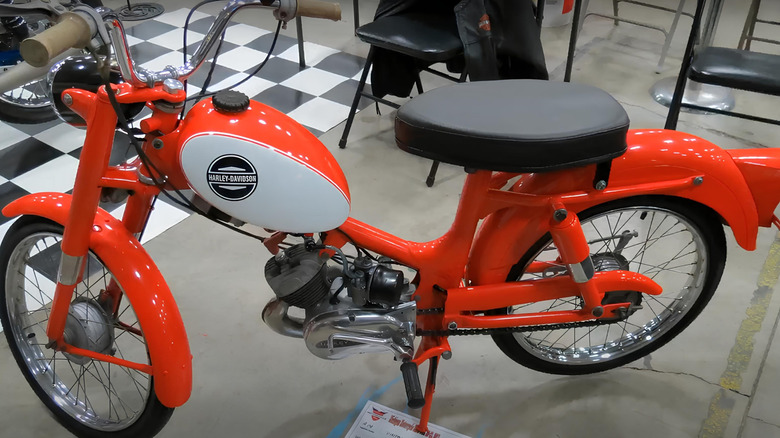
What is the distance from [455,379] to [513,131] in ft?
2.95

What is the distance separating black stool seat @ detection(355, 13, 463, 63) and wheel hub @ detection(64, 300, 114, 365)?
150 cm

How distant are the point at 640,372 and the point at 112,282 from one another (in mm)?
1556

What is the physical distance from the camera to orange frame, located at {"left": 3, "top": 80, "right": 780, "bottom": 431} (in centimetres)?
135

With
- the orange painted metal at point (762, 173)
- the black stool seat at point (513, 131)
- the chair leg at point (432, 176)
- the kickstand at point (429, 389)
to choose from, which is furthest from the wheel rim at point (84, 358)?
the orange painted metal at point (762, 173)

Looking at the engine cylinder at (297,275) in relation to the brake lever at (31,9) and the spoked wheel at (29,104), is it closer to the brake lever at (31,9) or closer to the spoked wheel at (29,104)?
the brake lever at (31,9)

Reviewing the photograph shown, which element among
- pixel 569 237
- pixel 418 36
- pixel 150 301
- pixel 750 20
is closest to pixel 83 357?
pixel 150 301

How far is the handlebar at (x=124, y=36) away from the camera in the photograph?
947mm

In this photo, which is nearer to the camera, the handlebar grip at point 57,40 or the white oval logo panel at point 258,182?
the handlebar grip at point 57,40

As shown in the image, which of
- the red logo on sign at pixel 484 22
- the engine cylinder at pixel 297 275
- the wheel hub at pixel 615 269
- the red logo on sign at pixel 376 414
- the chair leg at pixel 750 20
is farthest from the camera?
the chair leg at pixel 750 20

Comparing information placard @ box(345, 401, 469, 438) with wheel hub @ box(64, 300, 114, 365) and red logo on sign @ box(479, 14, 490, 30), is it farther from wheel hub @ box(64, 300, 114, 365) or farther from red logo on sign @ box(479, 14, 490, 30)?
red logo on sign @ box(479, 14, 490, 30)

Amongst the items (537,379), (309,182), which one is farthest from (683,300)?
(309,182)

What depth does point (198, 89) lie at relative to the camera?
11.2 ft

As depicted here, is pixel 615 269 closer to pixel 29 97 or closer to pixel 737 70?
pixel 737 70

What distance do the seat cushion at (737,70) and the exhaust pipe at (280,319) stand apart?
1.74 m
